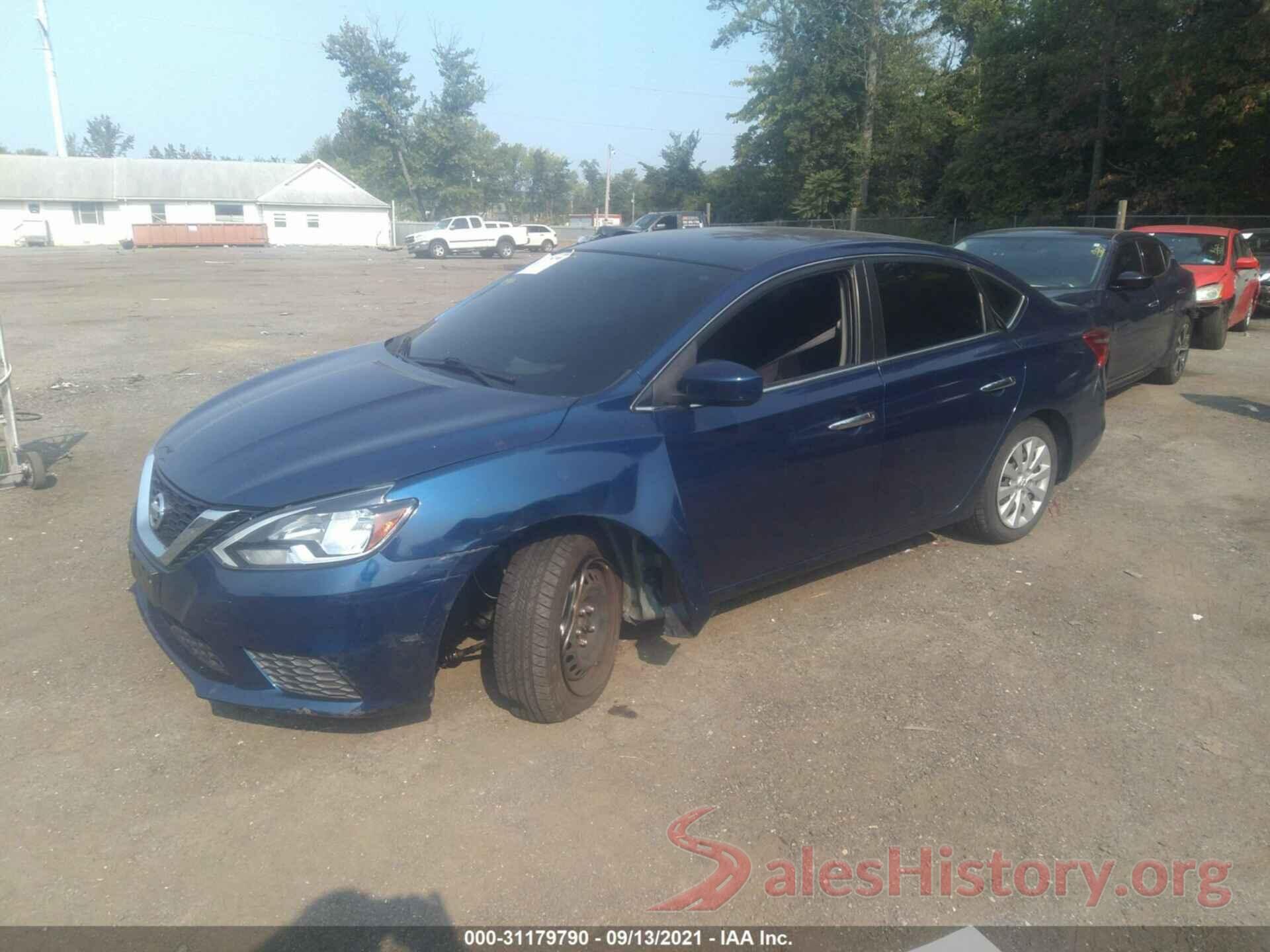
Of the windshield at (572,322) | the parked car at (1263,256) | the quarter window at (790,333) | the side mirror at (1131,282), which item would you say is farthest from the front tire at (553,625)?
the parked car at (1263,256)

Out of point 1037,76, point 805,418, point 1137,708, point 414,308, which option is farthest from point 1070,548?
point 1037,76

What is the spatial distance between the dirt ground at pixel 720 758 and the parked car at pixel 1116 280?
2.91m

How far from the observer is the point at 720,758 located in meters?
3.38

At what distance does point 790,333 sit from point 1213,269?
35.2 feet

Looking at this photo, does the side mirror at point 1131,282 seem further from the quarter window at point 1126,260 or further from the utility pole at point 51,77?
the utility pole at point 51,77

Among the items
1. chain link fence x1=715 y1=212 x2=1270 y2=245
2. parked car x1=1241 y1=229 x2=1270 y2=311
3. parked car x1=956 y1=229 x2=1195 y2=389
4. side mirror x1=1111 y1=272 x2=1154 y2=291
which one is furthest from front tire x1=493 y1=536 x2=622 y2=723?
chain link fence x1=715 y1=212 x2=1270 y2=245

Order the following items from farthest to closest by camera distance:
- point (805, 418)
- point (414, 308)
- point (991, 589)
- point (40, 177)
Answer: point (40, 177), point (414, 308), point (991, 589), point (805, 418)

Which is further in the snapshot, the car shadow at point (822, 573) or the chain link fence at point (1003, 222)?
the chain link fence at point (1003, 222)

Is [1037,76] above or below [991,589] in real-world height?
above

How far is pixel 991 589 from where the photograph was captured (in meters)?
4.85

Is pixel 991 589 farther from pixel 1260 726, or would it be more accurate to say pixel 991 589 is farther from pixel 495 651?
pixel 495 651

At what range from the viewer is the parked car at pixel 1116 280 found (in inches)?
316

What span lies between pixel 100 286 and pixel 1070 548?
22785 millimetres

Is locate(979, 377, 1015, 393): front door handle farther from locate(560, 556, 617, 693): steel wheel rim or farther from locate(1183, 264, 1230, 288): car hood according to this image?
locate(1183, 264, 1230, 288): car hood
